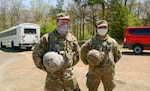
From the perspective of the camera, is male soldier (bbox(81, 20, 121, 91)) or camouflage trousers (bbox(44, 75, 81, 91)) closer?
camouflage trousers (bbox(44, 75, 81, 91))

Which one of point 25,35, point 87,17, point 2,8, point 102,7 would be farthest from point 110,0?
point 2,8

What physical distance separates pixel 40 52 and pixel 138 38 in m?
17.1

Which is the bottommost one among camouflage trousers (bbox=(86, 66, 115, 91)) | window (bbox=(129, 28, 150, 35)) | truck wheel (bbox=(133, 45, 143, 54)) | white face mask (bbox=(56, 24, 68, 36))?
truck wheel (bbox=(133, 45, 143, 54))

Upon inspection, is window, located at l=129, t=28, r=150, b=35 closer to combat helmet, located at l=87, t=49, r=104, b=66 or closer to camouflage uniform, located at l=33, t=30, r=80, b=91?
combat helmet, located at l=87, t=49, r=104, b=66

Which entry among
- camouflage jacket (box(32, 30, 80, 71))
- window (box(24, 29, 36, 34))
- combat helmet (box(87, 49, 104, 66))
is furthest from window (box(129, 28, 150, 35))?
camouflage jacket (box(32, 30, 80, 71))

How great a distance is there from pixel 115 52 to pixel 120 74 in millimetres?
5720

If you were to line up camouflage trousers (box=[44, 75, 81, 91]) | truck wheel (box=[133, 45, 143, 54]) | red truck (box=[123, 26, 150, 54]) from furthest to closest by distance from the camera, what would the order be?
truck wheel (box=[133, 45, 143, 54]) → red truck (box=[123, 26, 150, 54]) → camouflage trousers (box=[44, 75, 81, 91])

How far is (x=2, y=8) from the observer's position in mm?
60250

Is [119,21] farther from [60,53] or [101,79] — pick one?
[60,53]

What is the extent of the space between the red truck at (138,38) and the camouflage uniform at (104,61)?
15174mm

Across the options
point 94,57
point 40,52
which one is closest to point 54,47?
point 40,52

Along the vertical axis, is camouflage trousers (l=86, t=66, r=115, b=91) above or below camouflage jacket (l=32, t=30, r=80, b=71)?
below

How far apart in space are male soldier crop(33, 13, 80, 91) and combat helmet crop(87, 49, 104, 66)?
74 cm

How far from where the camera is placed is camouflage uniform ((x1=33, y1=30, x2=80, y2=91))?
4508 millimetres
